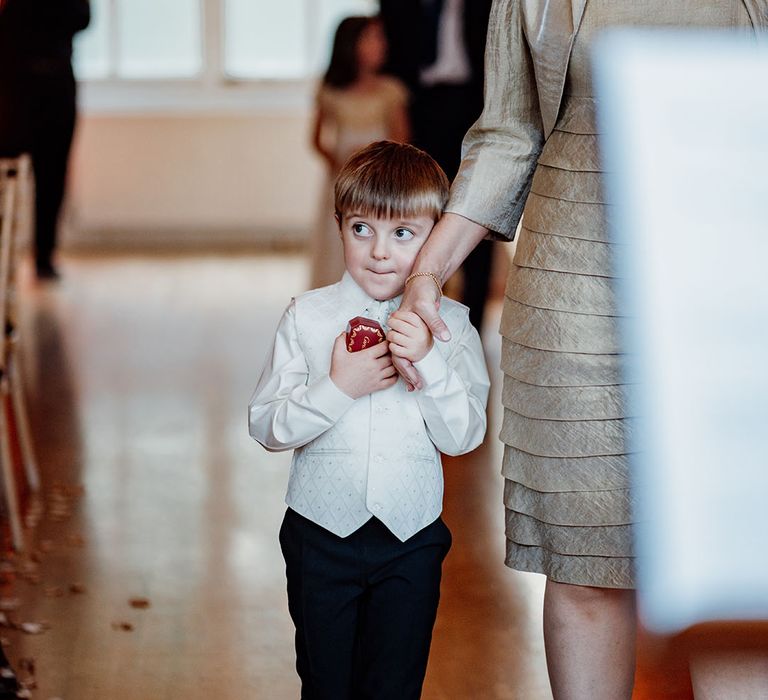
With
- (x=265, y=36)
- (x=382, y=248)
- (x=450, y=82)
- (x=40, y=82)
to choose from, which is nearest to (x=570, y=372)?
(x=382, y=248)

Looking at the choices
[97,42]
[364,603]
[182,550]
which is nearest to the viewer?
[364,603]

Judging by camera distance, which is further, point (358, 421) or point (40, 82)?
point (40, 82)

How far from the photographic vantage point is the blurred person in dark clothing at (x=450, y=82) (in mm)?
6188

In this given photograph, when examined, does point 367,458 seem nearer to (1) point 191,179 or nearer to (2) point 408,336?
(2) point 408,336

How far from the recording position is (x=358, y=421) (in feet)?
6.16

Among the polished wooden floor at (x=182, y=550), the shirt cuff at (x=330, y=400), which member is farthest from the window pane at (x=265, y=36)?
the shirt cuff at (x=330, y=400)

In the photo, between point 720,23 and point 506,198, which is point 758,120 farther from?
point 506,198

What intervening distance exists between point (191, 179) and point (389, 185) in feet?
27.5

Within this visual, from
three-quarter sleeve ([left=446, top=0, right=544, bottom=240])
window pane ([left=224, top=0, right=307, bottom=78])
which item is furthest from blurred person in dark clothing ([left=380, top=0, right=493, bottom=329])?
three-quarter sleeve ([left=446, top=0, right=544, bottom=240])

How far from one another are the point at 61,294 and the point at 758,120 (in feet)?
23.5

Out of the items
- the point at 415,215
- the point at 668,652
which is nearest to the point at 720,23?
the point at 415,215

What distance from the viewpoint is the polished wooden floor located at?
2.85 metres

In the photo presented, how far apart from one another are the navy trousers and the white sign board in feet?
2.20

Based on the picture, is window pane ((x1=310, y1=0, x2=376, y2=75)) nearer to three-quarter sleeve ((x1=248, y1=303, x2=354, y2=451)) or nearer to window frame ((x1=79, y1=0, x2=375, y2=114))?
window frame ((x1=79, y1=0, x2=375, y2=114))
